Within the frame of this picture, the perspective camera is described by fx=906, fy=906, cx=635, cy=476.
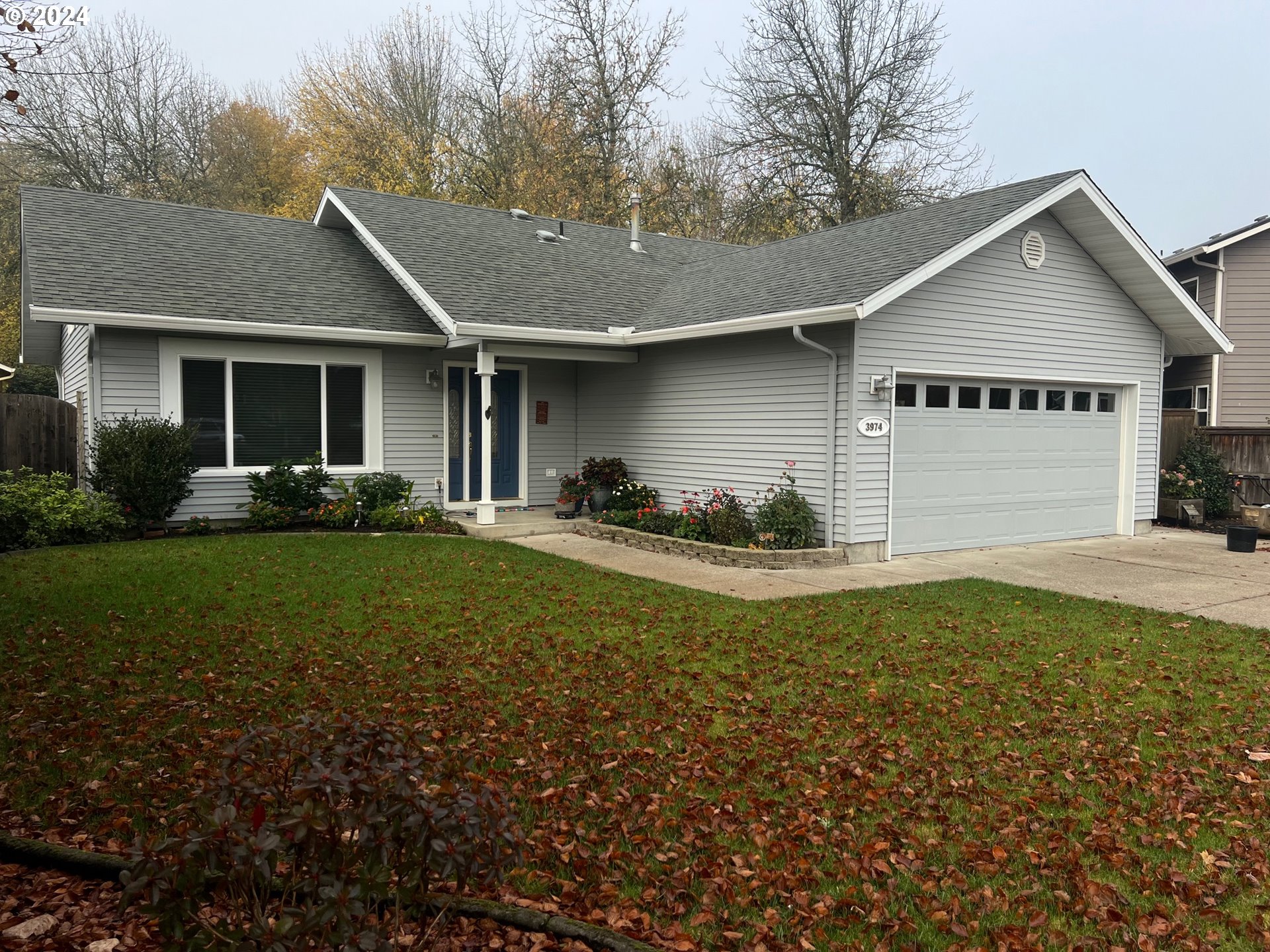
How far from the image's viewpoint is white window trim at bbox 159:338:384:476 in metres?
11.9

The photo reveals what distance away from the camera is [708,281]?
584 inches

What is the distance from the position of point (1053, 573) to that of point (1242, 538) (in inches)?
147

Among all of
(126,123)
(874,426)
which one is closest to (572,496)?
(874,426)

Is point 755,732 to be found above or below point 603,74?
below

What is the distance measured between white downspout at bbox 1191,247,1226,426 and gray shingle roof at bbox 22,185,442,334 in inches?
651

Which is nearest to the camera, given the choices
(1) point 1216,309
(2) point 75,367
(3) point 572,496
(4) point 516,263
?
(2) point 75,367

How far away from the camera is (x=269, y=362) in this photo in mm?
12562

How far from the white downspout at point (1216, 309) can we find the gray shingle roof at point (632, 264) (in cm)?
997

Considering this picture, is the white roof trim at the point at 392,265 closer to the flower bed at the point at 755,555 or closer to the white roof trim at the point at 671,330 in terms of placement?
the white roof trim at the point at 671,330

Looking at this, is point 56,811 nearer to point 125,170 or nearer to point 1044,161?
point 125,170

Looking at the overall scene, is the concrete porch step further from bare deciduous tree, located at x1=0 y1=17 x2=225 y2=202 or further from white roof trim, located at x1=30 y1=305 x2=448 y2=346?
bare deciduous tree, located at x1=0 y1=17 x2=225 y2=202

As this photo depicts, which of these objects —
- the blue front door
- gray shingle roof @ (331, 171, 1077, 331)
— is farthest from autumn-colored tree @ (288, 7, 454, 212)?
the blue front door

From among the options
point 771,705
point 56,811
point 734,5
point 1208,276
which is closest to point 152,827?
point 56,811

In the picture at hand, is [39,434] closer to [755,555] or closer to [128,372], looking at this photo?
[128,372]
